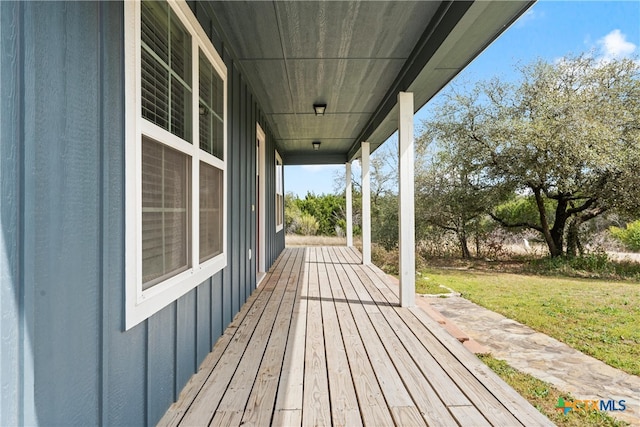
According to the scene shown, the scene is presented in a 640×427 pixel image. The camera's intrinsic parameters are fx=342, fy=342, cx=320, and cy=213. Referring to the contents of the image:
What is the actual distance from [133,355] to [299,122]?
523 cm

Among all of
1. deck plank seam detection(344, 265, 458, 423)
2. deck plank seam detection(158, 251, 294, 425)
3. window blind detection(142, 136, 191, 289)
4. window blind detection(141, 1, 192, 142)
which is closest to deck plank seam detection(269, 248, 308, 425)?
deck plank seam detection(158, 251, 294, 425)

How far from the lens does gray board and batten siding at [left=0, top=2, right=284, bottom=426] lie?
848mm

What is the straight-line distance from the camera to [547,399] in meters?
2.57

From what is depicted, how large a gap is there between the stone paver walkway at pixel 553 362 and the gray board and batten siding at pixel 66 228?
10.3 feet

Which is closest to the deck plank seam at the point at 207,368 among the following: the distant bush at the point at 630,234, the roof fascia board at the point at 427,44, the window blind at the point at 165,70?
the window blind at the point at 165,70

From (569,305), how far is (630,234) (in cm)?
399

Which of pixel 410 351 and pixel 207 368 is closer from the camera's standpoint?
pixel 207 368

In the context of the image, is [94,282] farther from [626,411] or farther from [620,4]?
[620,4]

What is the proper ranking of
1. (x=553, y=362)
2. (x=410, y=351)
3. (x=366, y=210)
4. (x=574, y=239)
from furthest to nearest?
(x=574, y=239) < (x=366, y=210) < (x=553, y=362) < (x=410, y=351)

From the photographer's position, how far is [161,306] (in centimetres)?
164

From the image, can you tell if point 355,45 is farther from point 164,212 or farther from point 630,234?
point 630,234

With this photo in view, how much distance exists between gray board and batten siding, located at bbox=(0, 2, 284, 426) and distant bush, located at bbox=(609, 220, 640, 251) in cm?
1018

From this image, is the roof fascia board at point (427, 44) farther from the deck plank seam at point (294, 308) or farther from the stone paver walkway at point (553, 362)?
the stone paver walkway at point (553, 362)

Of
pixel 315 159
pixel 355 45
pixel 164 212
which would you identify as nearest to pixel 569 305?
pixel 355 45
